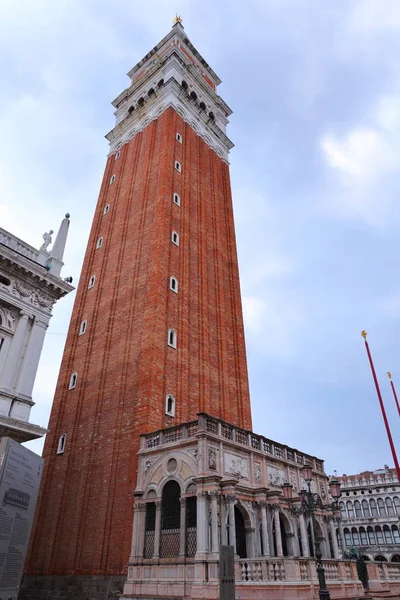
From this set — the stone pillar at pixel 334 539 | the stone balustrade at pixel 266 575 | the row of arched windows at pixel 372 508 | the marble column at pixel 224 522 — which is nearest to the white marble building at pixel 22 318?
the stone balustrade at pixel 266 575

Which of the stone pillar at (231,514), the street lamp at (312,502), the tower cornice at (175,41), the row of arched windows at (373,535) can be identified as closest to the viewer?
the street lamp at (312,502)

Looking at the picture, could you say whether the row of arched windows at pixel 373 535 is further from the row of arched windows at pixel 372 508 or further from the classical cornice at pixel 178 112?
the classical cornice at pixel 178 112

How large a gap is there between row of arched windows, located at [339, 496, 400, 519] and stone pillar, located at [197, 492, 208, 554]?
58381mm

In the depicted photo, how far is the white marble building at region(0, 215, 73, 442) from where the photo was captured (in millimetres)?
17188

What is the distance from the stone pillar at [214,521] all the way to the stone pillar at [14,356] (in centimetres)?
904

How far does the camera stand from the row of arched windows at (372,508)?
220 feet

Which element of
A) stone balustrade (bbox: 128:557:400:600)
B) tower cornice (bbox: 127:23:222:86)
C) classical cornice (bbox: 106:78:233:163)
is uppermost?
tower cornice (bbox: 127:23:222:86)

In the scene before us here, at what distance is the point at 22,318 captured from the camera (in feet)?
62.8

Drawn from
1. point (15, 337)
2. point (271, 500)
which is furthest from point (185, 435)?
point (15, 337)

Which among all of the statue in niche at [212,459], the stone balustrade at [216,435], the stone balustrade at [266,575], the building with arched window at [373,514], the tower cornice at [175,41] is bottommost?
the stone balustrade at [266,575]

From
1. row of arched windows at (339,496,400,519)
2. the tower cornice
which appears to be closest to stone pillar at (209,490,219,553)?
the tower cornice

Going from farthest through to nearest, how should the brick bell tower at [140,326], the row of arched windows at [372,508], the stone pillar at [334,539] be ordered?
the row of arched windows at [372,508], the stone pillar at [334,539], the brick bell tower at [140,326]

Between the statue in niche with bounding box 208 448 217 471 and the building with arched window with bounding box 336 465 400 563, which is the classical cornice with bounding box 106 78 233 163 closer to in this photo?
the statue in niche with bounding box 208 448 217 471

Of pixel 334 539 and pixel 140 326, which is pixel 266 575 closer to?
pixel 334 539
